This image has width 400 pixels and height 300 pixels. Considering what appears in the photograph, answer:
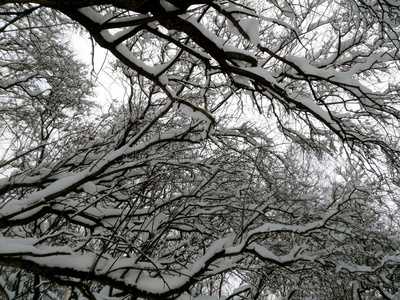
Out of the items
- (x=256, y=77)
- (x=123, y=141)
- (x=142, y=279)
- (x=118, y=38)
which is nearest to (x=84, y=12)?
(x=118, y=38)

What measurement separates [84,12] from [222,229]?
4006mm

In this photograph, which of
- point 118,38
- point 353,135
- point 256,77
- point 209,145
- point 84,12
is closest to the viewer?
point 84,12

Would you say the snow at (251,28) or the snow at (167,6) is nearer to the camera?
the snow at (167,6)

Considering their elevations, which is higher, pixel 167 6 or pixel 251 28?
pixel 251 28

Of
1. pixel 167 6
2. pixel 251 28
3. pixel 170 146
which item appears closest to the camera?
pixel 167 6

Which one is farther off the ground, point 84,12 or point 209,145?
point 209,145

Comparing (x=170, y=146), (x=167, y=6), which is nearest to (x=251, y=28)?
(x=167, y=6)

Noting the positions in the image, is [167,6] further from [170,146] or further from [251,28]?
[170,146]

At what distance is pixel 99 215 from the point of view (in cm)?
334

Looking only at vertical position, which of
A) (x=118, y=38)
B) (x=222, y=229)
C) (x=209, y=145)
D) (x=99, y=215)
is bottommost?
(x=99, y=215)

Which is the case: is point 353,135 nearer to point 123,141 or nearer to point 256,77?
point 256,77

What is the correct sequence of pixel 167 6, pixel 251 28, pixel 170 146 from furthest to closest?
pixel 170 146 → pixel 251 28 → pixel 167 6

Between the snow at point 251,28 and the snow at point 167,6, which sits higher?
the snow at point 251,28

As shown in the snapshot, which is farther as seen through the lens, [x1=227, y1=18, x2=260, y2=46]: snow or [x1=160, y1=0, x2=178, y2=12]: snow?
[x1=227, y1=18, x2=260, y2=46]: snow
